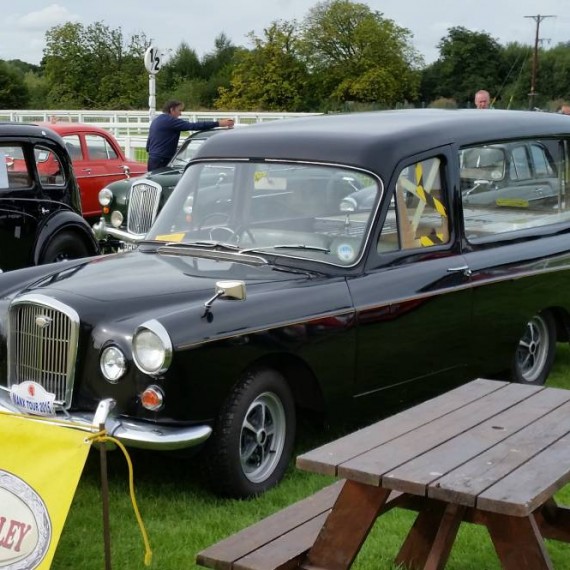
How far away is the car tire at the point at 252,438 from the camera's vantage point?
16.6 feet

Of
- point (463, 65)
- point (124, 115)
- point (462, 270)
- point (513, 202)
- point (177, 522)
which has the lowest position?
point (177, 522)

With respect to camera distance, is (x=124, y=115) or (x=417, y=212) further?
(x=124, y=115)

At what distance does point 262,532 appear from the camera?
379 centimetres

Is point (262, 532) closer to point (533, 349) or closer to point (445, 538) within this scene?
point (445, 538)

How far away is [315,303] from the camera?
5.50m

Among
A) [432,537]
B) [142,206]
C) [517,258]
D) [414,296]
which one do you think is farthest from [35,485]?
[142,206]

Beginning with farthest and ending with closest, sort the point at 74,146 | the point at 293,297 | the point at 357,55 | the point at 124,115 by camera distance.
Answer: the point at 357,55 < the point at 124,115 < the point at 74,146 < the point at 293,297

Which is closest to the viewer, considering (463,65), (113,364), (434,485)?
(434,485)

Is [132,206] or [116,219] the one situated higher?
[132,206]

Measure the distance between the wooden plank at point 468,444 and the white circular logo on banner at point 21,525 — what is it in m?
1.18

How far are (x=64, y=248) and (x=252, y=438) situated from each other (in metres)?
5.70

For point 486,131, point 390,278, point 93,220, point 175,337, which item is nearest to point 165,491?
point 175,337

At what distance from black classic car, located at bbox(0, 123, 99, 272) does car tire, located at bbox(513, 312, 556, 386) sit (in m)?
5.01

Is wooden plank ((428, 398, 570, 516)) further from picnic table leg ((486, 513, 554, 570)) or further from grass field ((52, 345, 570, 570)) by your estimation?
grass field ((52, 345, 570, 570))
